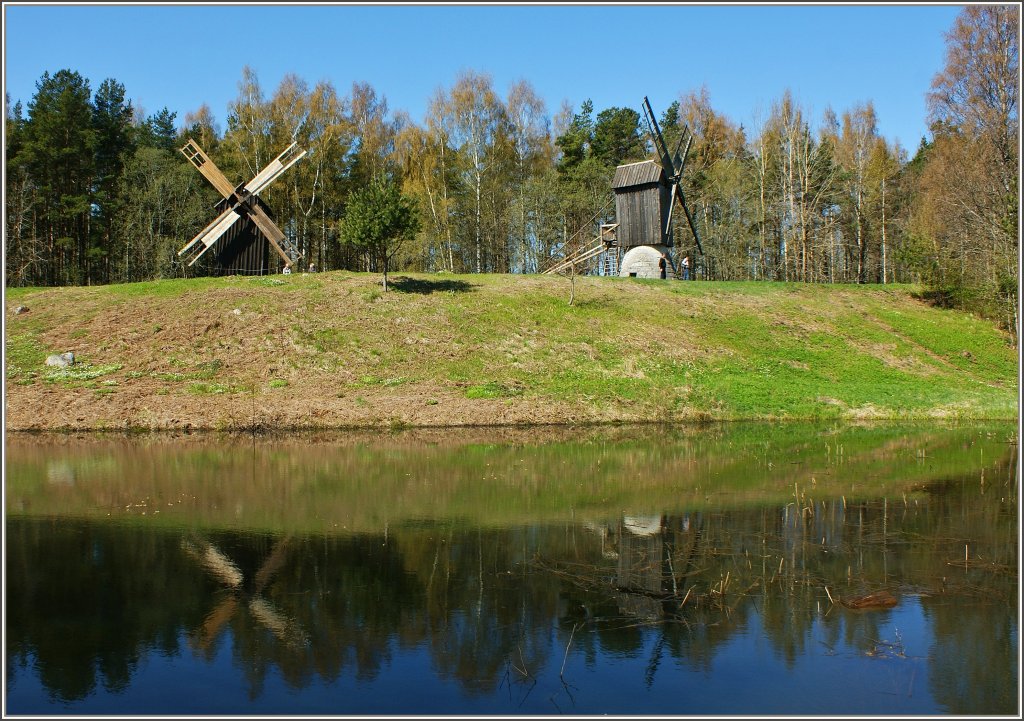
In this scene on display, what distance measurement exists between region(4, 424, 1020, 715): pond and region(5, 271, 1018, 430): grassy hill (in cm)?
1036

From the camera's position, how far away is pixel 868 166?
6469cm

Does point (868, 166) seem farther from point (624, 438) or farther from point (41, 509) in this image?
point (41, 509)

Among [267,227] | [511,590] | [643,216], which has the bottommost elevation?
[511,590]

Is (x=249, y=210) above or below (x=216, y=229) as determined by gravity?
above

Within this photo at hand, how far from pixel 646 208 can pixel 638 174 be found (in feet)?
7.91

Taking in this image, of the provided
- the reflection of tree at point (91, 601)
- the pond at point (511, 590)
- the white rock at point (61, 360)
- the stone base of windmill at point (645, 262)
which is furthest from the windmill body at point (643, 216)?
the reflection of tree at point (91, 601)

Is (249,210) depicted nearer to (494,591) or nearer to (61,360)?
(61,360)

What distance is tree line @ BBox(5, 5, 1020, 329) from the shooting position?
2117 inches

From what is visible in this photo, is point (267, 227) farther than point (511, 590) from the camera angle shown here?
Yes

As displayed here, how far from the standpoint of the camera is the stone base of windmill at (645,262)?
51594 millimetres

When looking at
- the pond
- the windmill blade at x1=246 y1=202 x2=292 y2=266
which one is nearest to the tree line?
the windmill blade at x1=246 y1=202 x2=292 y2=266

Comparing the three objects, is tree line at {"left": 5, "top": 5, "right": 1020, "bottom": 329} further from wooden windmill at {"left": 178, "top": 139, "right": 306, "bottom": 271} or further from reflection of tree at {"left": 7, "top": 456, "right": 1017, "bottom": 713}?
reflection of tree at {"left": 7, "top": 456, "right": 1017, "bottom": 713}

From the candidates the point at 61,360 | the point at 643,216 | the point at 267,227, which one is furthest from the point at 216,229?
the point at 643,216

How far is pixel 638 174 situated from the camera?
166ft
